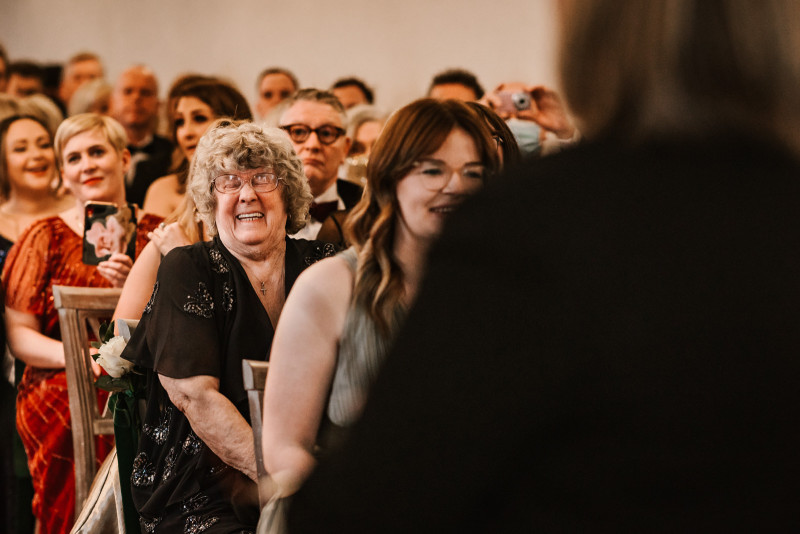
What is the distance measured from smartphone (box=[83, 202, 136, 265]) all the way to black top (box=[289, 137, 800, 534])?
269cm

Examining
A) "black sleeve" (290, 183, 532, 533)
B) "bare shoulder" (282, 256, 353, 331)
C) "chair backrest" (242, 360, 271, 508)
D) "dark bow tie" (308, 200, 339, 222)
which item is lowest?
"dark bow tie" (308, 200, 339, 222)

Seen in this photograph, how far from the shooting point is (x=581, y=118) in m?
0.80

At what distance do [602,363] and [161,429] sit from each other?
6.12 ft

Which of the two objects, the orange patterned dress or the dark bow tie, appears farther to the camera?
the dark bow tie

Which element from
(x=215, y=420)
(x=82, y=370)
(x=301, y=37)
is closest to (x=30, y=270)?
(x=82, y=370)

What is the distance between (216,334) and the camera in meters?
2.36

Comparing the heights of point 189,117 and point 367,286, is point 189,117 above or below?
below

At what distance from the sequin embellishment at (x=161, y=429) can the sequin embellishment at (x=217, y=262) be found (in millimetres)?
344

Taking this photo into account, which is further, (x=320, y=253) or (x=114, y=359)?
(x=320, y=253)

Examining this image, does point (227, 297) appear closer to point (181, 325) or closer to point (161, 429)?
point (181, 325)

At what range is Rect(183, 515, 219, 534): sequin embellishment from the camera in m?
2.24

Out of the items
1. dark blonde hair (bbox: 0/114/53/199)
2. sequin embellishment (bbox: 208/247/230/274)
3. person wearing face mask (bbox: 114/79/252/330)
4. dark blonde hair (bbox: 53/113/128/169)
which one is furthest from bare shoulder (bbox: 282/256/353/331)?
dark blonde hair (bbox: 0/114/53/199)

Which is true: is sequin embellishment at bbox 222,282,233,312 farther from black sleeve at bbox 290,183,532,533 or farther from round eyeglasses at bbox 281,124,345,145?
black sleeve at bbox 290,183,532,533

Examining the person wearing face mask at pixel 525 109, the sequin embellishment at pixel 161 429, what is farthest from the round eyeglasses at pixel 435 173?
the person wearing face mask at pixel 525 109
